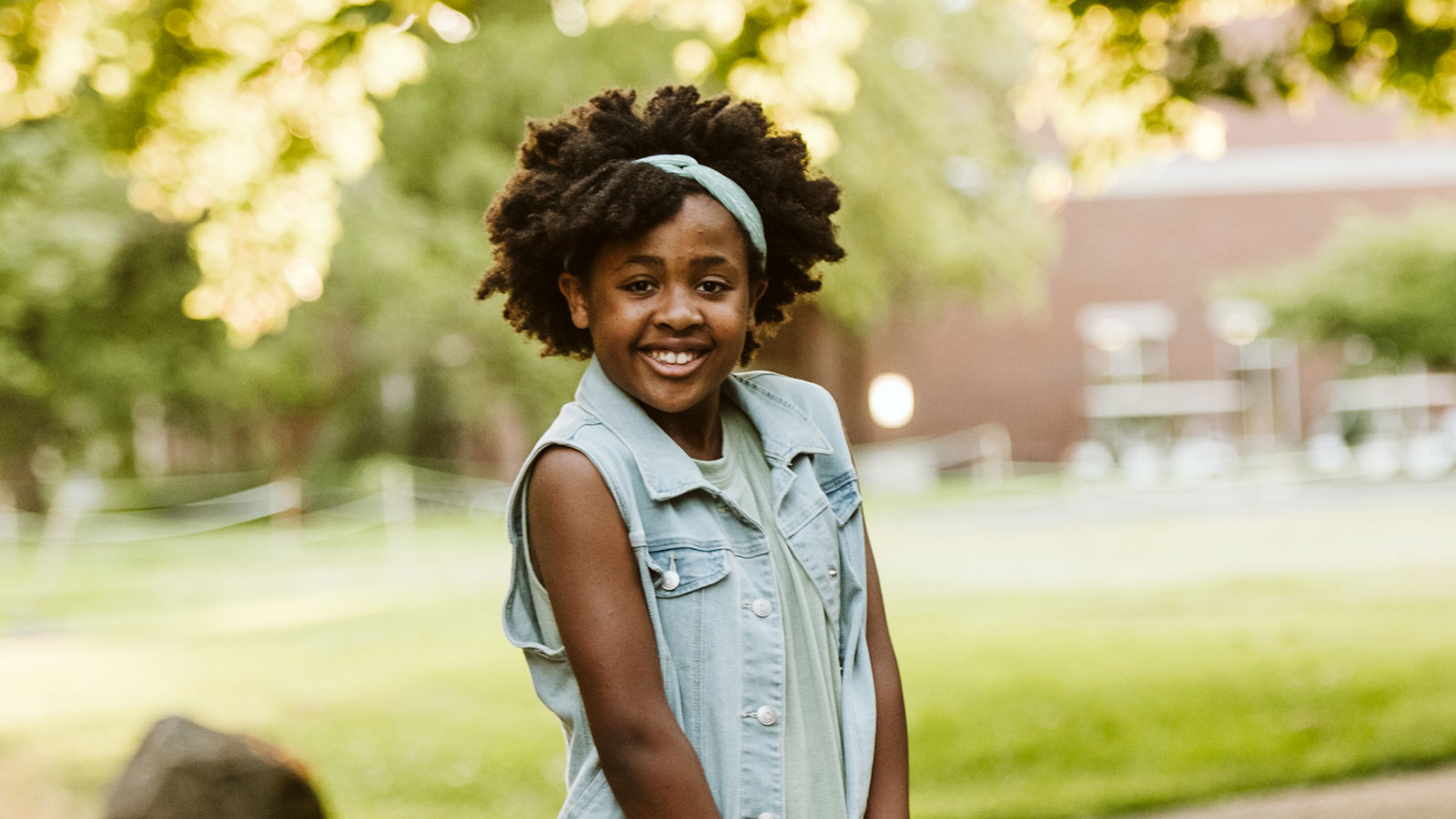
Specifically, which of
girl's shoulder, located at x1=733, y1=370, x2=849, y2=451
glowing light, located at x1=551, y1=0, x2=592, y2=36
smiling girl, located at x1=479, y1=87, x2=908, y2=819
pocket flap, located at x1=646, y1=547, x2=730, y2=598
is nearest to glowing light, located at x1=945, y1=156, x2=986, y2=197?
glowing light, located at x1=551, y1=0, x2=592, y2=36

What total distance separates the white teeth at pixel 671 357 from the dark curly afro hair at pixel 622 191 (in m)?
0.15

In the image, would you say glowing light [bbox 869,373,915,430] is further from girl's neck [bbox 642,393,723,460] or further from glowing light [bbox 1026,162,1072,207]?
girl's neck [bbox 642,393,723,460]

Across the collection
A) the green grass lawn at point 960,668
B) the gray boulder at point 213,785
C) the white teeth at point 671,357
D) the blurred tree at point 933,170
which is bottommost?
the green grass lawn at point 960,668

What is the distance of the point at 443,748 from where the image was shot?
21.6ft

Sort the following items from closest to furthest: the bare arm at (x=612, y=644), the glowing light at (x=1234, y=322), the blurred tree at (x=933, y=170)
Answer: the bare arm at (x=612, y=644) < the blurred tree at (x=933, y=170) < the glowing light at (x=1234, y=322)

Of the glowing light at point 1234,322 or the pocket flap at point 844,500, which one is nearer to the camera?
the pocket flap at point 844,500

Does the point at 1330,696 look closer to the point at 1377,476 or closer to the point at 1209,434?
the point at 1377,476

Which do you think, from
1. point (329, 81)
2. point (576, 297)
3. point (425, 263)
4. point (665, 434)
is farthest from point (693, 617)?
point (425, 263)

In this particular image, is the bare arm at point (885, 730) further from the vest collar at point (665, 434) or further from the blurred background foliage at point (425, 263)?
the blurred background foliage at point (425, 263)

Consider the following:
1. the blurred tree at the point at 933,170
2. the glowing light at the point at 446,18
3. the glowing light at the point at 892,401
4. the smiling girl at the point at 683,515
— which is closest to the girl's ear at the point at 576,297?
the smiling girl at the point at 683,515

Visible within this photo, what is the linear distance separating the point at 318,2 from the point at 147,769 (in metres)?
3.64

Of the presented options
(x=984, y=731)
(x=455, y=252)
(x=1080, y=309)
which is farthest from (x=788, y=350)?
(x=1080, y=309)

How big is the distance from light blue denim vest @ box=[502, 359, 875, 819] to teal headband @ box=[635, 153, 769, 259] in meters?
0.27

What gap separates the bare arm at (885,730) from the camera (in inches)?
68.9
